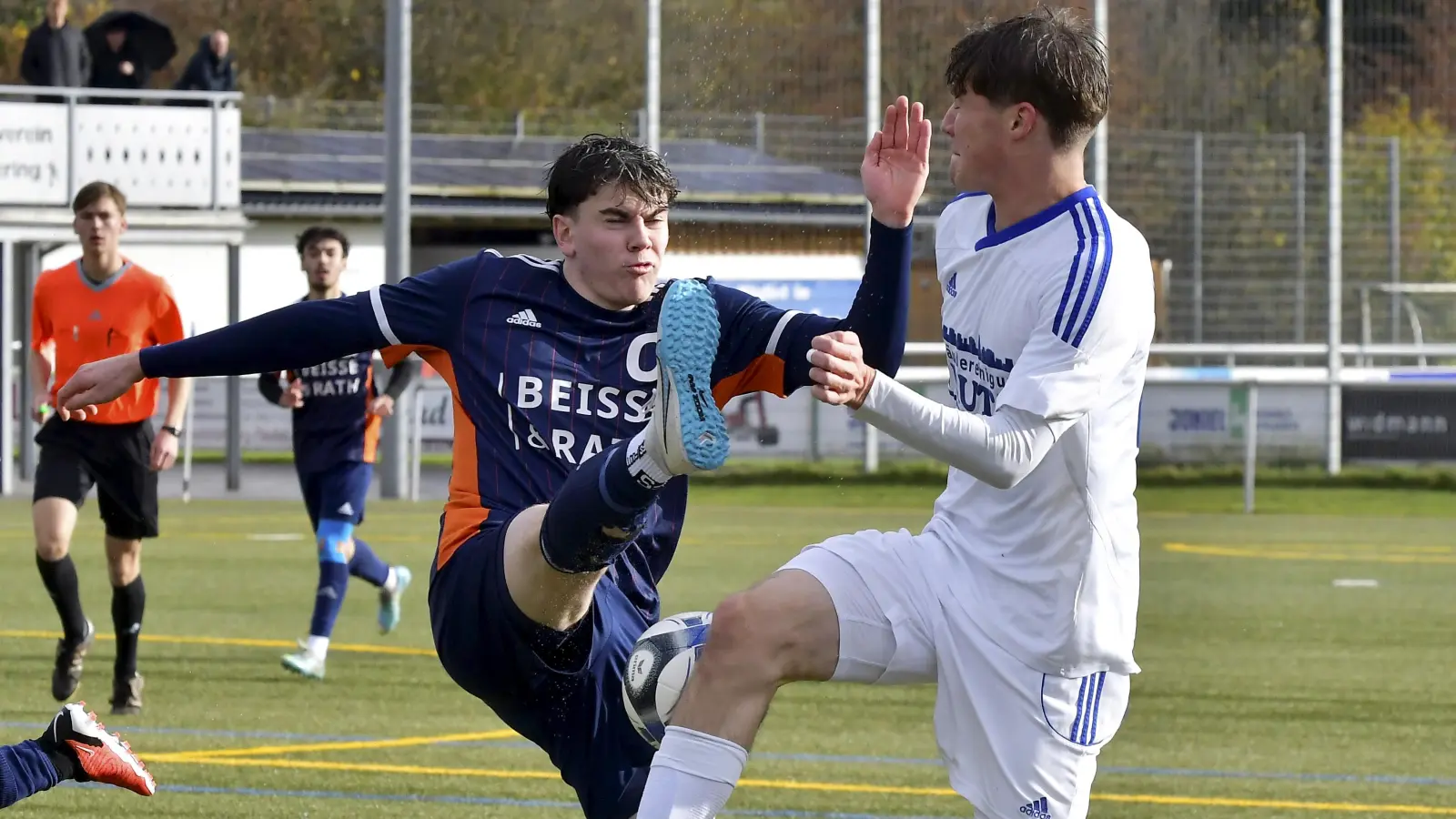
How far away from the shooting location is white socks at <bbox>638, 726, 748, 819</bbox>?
3.34 metres

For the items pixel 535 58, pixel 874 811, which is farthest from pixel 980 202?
pixel 535 58

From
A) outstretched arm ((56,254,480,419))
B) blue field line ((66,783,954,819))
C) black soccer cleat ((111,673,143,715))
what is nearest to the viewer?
outstretched arm ((56,254,480,419))

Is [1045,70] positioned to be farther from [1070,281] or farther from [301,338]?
[301,338]

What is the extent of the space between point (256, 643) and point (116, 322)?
203 centimetres

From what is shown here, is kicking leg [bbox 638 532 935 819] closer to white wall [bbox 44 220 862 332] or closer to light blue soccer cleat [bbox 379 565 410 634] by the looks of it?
light blue soccer cleat [bbox 379 565 410 634]

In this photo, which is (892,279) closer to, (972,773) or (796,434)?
(972,773)

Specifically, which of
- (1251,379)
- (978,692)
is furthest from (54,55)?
(978,692)

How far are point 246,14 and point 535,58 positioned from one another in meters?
5.51

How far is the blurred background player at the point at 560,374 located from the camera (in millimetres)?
3963

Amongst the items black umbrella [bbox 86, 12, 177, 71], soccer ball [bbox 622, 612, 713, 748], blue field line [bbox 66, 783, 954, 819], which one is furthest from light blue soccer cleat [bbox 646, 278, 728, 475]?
black umbrella [bbox 86, 12, 177, 71]

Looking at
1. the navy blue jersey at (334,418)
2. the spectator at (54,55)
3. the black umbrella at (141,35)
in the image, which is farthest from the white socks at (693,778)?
the black umbrella at (141,35)

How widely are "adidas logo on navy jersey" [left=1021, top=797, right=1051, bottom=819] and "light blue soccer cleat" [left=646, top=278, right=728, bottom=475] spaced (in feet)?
2.56

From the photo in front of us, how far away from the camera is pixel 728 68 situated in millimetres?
22094

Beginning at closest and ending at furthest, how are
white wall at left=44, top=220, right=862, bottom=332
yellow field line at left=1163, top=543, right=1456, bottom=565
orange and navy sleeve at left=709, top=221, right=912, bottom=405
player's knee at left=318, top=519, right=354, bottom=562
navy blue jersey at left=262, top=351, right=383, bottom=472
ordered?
1. orange and navy sleeve at left=709, top=221, right=912, bottom=405
2. player's knee at left=318, top=519, right=354, bottom=562
3. navy blue jersey at left=262, top=351, right=383, bottom=472
4. yellow field line at left=1163, top=543, right=1456, bottom=565
5. white wall at left=44, top=220, right=862, bottom=332
